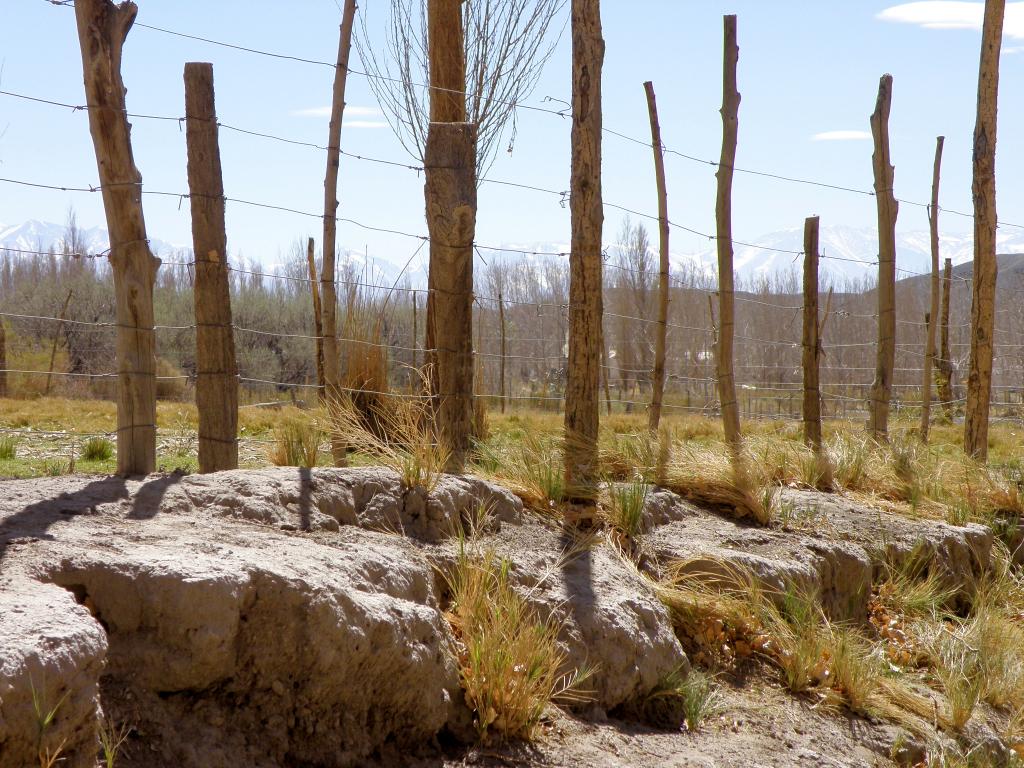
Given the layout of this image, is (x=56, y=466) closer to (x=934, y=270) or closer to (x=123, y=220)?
(x=123, y=220)

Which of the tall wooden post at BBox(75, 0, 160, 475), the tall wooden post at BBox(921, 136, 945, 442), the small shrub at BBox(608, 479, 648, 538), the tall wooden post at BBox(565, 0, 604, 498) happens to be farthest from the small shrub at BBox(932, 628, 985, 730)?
the tall wooden post at BBox(921, 136, 945, 442)

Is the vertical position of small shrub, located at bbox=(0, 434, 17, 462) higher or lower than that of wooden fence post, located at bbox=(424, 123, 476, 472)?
lower

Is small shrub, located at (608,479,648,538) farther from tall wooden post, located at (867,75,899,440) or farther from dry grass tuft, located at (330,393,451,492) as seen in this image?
tall wooden post, located at (867,75,899,440)

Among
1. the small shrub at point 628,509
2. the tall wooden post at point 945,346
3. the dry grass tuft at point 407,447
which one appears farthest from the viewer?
the tall wooden post at point 945,346

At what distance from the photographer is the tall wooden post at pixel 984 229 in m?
8.43

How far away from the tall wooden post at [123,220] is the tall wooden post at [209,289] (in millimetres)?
381

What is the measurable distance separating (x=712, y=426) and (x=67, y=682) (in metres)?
9.84

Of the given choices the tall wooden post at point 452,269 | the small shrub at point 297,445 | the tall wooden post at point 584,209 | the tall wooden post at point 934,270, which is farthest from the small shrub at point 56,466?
the tall wooden post at point 934,270

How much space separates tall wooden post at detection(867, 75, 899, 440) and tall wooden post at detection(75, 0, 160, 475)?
18.5 feet

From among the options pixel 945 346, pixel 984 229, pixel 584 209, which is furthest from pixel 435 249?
pixel 945 346

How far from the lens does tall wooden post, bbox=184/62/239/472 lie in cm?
466

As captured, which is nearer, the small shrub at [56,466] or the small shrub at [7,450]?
the small shrub at [56,466]

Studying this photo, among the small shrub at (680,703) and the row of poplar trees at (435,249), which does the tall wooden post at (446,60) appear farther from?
the small shrub at (680,703)

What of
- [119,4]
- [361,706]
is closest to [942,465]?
[361,706]
